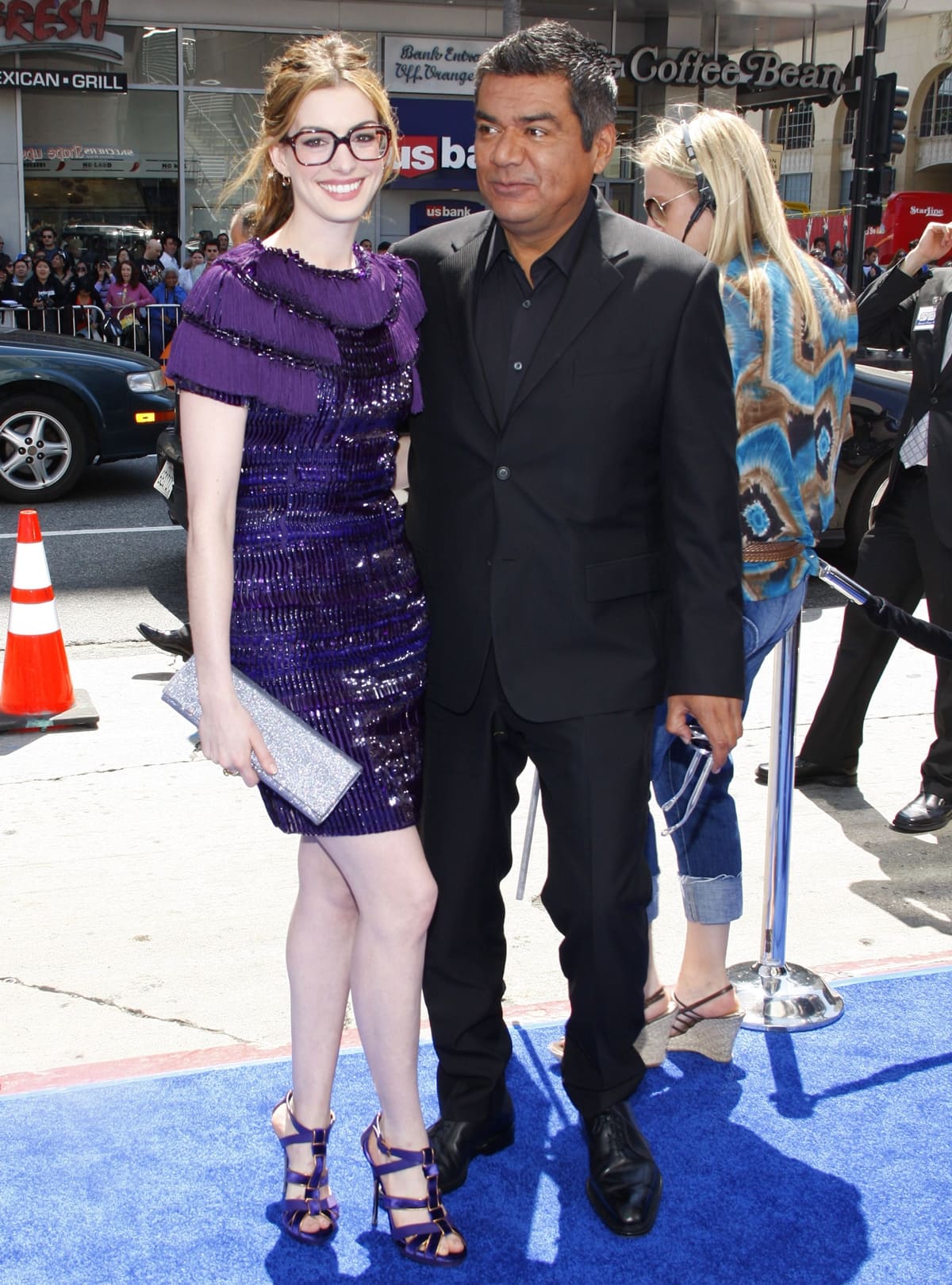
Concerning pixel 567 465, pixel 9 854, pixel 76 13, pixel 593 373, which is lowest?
pixel 9 854

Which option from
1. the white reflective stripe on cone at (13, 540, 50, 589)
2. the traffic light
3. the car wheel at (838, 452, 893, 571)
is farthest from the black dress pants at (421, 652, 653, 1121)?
the traffic light

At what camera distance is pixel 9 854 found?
450 centimetres

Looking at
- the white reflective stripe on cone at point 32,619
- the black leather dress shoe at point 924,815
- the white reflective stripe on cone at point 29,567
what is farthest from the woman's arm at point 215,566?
the white reflective stripe on cone at point 29,567

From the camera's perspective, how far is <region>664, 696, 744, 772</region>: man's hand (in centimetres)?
267

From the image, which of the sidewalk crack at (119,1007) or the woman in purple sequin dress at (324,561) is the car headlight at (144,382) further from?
the woman in purple sequin dress at (324,561)

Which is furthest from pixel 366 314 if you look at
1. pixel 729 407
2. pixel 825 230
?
pixel 825 230

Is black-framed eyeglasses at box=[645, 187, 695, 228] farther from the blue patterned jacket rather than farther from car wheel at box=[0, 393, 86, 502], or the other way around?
car wheel at box=[0, 393, 86, 502]

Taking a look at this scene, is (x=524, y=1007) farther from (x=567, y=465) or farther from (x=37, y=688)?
(x=37, y=688)

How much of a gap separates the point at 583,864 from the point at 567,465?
0.75 meters

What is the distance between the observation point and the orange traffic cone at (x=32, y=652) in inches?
222

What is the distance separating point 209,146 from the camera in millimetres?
22312

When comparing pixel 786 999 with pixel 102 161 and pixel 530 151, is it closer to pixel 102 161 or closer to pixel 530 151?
pixel 530 151

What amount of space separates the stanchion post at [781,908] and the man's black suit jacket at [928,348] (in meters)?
1.48

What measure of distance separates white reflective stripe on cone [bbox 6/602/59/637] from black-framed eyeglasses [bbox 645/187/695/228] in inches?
129
